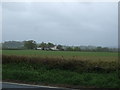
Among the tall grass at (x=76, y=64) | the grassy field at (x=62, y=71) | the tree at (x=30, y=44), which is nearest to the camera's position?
the grassy field at (x=62, y=71)

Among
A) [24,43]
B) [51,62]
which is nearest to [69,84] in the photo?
[51,62]

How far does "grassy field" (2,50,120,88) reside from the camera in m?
13.0

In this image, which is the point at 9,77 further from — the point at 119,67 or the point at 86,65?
the point at 119,67

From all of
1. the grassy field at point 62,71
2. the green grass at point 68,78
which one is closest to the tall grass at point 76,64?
the grassy field at point 62,71

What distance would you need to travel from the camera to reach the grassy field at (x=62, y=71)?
42.8 ft

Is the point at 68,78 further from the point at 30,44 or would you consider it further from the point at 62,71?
the point at 30,44

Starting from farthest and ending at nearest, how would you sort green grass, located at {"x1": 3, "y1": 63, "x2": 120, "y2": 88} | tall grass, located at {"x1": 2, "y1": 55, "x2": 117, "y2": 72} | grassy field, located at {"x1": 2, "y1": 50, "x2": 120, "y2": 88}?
tall grass, located at {"x1": 2, "y1": 55, "x2": 117, "y2": 72}, grassy field, located at {"x1": 2, "y1": 50, "x2": 120, "y2": 88}, green grass, located at {"x1": 3, "y1": 63, "x2": 120, "y2": 88}

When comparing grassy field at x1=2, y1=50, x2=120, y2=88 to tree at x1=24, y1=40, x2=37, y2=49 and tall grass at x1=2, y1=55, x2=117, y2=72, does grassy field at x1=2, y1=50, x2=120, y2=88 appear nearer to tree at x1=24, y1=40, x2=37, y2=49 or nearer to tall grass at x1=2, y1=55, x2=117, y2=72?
tall grass at x1=2, y1=55, x2=117, y2=72

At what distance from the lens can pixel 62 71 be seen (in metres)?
15.8

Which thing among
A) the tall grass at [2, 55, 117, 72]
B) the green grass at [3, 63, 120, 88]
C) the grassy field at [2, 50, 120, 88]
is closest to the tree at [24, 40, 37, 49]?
the grassy field at [2, 50, 120, 88]

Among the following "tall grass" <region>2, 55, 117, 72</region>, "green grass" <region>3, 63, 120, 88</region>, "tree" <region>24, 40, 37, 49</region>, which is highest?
"tree" <region>24, 40, 37, 49</region>

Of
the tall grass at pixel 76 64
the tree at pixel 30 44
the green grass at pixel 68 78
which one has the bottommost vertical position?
the green grass at pixel 68 78

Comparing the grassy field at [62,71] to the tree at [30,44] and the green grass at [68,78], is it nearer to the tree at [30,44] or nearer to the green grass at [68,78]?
the green grass at [68,78]

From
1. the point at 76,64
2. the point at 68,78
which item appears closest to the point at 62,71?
the point at 76,64
